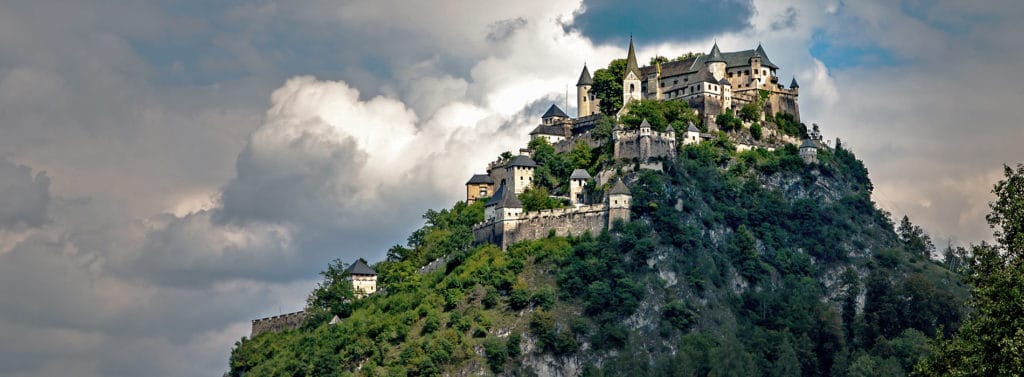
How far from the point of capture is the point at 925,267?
124938mm

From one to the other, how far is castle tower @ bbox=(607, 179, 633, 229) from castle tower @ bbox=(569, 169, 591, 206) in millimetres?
5441

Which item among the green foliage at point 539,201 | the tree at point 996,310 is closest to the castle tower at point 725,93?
the green foliage at point 539,201

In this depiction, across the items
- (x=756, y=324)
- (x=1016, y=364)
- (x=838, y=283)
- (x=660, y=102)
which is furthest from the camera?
(x=660, y=102)

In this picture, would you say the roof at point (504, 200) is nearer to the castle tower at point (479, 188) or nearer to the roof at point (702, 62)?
the castle tower at point (479, 188)

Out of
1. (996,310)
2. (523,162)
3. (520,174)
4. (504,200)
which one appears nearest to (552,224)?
(504,200)

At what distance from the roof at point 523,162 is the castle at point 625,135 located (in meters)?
0.09

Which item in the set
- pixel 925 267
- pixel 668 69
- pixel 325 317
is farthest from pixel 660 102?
pixel 325 317

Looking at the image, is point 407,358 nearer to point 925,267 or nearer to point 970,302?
point 925,267

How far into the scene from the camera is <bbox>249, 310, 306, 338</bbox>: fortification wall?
134 m

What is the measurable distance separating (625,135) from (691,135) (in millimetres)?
6342

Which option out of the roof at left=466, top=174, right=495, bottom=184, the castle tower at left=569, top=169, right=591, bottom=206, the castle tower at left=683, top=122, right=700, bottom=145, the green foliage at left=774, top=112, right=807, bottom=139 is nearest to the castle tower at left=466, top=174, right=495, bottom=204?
the roof at left=466, top=174, right=495, bottom=184

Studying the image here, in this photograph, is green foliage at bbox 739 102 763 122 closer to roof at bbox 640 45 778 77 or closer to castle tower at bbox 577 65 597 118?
roof at bbox 640 45 778 77

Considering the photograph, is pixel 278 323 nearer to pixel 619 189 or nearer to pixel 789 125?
pixel 619 189

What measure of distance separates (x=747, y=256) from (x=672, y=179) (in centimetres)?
883
